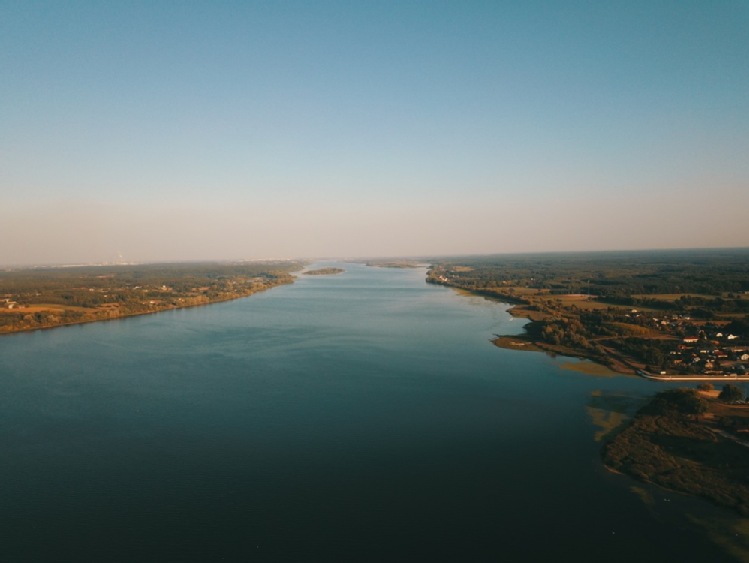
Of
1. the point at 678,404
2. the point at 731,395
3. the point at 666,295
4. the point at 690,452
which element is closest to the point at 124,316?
the point at 678,404

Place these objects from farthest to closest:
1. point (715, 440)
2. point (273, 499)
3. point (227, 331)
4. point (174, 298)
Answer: point (174, 298)
point (227, 331)
point (715, 440)
point (273, 499)

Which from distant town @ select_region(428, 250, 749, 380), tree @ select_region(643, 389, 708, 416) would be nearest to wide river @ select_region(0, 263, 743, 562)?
tree @ select_region(643, 389, 708, 416)

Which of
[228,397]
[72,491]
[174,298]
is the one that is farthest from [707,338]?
[174,298]

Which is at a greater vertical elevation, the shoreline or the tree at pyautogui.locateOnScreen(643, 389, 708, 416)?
the shoreline

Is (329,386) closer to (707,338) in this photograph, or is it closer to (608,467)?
(608,467)

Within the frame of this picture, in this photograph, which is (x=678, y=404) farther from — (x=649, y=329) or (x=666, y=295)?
(x=666, y=295)

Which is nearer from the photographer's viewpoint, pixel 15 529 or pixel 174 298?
pixel 15 529

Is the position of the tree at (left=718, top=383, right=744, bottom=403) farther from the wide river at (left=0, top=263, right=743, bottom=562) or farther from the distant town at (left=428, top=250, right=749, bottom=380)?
the distant town at (left=428, top=250, right=749, bottom=380)

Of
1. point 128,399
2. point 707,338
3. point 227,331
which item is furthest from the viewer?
point 227,331
